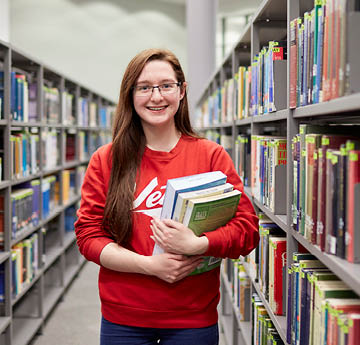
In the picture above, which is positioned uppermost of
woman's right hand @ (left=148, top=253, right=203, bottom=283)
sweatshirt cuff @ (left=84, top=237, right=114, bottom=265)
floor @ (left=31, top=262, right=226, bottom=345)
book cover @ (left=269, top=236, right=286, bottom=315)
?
sweatshirt cuff @ (left=84, top=237, right=114, bottom=265)

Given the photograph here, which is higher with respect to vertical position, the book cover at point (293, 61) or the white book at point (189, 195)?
the book cover at point (293, 61)

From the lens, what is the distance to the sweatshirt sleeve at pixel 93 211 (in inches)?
59.8

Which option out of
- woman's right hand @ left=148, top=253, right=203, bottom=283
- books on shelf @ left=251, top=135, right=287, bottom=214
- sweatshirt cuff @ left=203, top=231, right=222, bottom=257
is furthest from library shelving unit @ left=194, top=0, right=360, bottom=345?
woman's right hand @ left=148, top=253, right=203, bottom=283

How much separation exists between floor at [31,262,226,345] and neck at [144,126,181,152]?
7.16 feet

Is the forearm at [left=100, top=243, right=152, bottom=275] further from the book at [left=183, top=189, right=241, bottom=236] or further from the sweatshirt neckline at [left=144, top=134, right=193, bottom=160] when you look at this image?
the sweatshirt neckline at [left=144, top=134, right=193, bottom=160]

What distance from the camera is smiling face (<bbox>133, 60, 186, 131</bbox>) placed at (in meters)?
1.52

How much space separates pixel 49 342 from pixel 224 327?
1.22 metres

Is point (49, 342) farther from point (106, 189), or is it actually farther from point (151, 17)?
point (151, 17)

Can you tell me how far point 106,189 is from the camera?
5.16 ft

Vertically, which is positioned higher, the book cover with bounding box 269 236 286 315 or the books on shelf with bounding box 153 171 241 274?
the books on shelf with bounding box 153 171 241 274

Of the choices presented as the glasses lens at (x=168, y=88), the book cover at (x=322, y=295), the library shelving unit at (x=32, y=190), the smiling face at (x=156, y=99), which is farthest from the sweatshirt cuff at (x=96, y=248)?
the library shelving unit at (x=32, y=190)

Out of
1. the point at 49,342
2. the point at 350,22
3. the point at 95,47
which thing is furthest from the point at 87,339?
the point at 95,47

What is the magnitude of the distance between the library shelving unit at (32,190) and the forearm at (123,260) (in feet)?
4.68

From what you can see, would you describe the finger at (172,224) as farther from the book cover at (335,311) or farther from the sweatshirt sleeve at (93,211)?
the book cover at (335,311)
